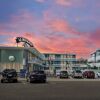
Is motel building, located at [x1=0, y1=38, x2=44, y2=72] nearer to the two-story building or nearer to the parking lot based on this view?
the two-story building

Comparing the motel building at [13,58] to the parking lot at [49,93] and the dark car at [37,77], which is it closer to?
the dark car at [37,77]

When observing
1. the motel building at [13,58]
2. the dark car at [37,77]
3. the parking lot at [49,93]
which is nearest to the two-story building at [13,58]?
the motel building at [13,58]

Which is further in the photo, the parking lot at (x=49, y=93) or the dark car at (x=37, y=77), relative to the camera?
the dark car at (x=37, y=77)

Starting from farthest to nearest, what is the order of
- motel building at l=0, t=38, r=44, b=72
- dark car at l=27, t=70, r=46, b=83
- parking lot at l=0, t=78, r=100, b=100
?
motel building at l=0, t=38, r=44, b=72, dark car at l=27, t=70, r=46, b=83, parking lot at l=0, t=78, r=100, b=100

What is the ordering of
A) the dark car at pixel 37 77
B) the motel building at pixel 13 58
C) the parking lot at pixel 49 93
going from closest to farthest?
the parking lot at pixel 49 93 < the dark car at pixel 37 77 < the motel building at pixel 13 58

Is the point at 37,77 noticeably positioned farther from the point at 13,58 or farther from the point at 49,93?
the point at 13,58

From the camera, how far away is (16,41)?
4333 inches

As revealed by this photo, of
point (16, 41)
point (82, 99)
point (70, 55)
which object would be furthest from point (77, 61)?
point (82, 99)

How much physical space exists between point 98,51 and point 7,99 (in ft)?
529

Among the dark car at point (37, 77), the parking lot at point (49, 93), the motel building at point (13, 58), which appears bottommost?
the parking lot at point (49, 93)

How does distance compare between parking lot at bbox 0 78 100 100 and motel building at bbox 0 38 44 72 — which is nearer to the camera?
parking lot at bbox 0 78 100 100

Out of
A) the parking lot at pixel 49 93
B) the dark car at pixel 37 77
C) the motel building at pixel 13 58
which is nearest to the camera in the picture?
the parking lot at pixel 49 93

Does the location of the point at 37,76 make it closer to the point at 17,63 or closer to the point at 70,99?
the point at 70,99

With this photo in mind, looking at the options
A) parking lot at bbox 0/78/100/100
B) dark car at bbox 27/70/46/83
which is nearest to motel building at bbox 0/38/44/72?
dark car at bbox 27/70/46/83
